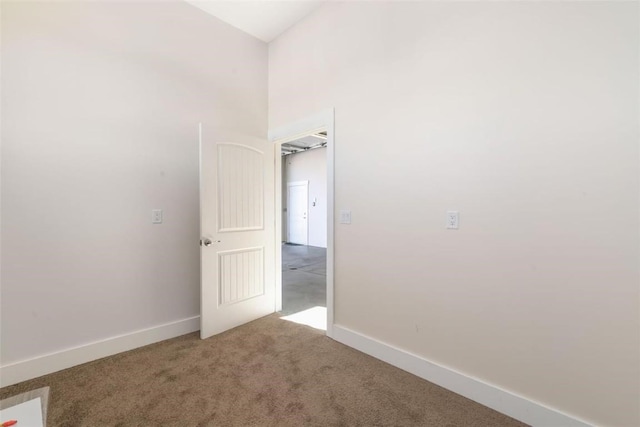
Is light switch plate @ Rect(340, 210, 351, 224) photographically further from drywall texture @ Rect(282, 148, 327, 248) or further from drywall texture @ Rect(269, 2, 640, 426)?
drywall texture @ Rect(282, 148, 327, 248)

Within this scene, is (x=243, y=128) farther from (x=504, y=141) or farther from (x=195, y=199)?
(x=504, y=141)

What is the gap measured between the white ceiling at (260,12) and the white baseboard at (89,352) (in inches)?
126

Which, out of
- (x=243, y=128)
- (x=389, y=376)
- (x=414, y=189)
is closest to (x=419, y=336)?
(x=389, y=376)

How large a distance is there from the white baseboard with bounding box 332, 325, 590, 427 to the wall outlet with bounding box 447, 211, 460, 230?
99cm

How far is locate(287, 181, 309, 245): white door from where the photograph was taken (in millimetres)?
8914

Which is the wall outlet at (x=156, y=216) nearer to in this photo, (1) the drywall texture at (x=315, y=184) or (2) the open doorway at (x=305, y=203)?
(2) the open doorway at (x=305, y=203)

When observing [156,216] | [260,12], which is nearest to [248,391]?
[156,216]

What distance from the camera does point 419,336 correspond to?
2.00 metres

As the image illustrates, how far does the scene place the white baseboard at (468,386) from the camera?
1467 millimetres

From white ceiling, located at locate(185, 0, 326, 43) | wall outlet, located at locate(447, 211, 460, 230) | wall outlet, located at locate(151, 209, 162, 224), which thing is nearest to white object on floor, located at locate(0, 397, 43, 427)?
wall outlet, located at locate(151, 209, 162, 224)

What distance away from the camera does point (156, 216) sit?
8.27ft

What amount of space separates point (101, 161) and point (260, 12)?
2128 millimetres

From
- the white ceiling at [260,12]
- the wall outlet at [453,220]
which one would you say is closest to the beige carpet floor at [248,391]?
the wall outlet at [453,220]

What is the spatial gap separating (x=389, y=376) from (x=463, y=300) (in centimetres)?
79
